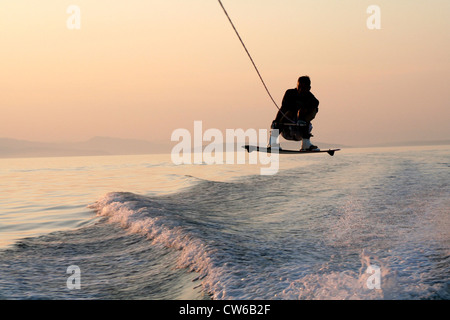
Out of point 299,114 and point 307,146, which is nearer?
point 299,114

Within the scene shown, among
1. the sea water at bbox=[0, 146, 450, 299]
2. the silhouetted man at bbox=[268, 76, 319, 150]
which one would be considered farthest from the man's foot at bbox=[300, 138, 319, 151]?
the sea water at bbox=[0, 146, 450, 299]

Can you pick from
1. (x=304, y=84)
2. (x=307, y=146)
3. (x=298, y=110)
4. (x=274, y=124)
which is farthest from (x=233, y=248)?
(x=304, y=84)

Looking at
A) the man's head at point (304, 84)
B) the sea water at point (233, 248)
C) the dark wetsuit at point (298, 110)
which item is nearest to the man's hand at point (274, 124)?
the dark wetsuit at point (298, 110)

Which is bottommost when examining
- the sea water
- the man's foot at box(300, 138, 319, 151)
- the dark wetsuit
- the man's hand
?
the sea water

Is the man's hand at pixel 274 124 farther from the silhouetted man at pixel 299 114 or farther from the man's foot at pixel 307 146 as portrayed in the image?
the man's foot at pixel 307 146

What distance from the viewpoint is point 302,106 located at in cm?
1567

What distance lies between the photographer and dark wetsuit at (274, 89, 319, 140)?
1565 centimetres

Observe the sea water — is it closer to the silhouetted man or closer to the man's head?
the silhouetted man

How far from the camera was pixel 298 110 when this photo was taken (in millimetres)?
15805

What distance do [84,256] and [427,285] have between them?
868 centimetres

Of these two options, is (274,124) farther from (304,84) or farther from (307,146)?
(304,84)

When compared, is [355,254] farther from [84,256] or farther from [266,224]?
[84,256]

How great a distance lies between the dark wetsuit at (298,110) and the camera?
1565 centimetres
